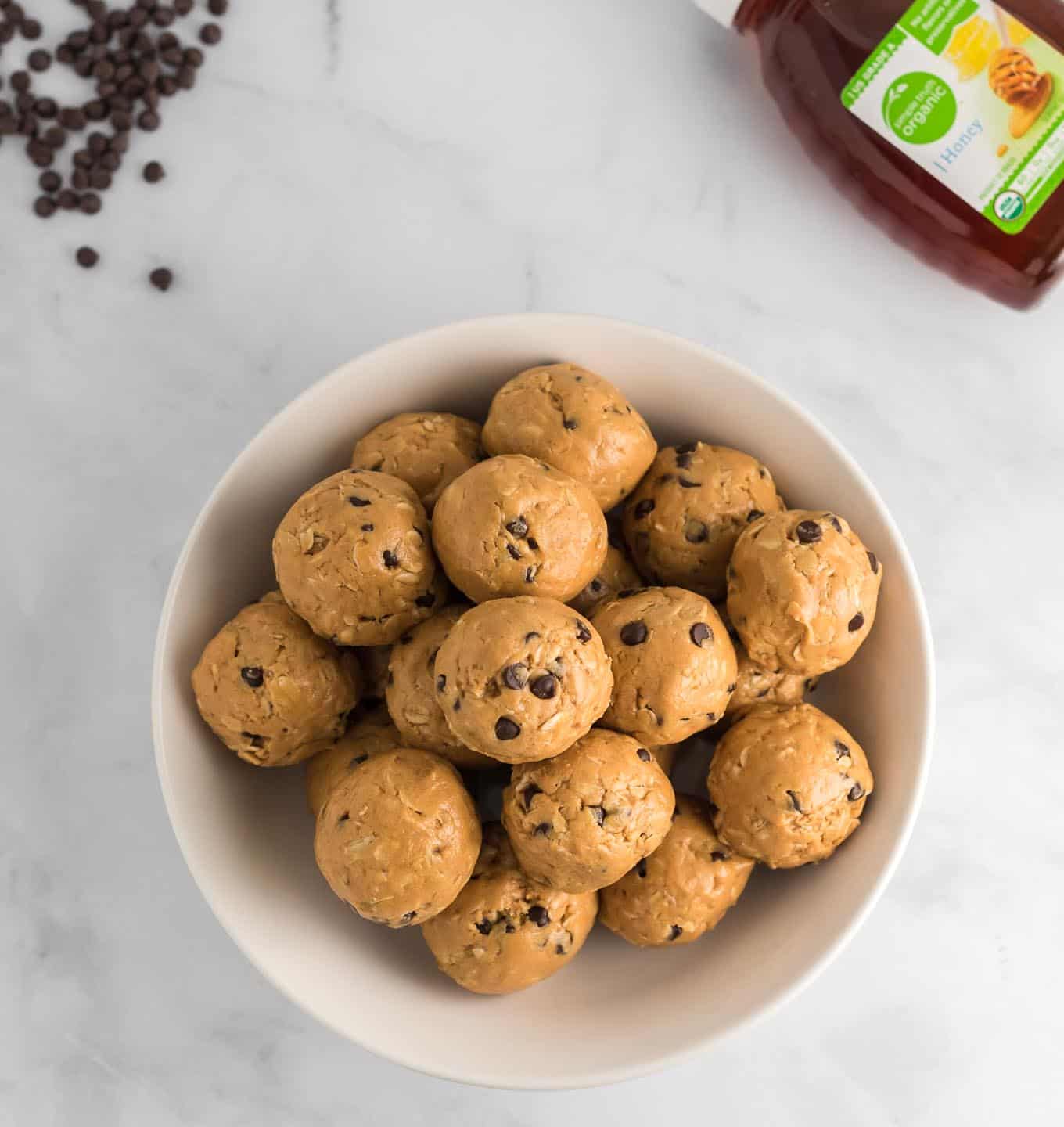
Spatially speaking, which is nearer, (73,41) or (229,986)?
(229,986)

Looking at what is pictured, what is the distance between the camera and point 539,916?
1.29 meters

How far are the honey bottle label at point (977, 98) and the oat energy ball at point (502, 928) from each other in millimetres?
1149

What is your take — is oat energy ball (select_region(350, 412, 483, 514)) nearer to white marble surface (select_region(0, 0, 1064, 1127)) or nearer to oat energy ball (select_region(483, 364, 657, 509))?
oat energy ball (select_region(483, 364, 657, 509))

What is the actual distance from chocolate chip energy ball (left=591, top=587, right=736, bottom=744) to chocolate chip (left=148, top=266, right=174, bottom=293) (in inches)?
38.2

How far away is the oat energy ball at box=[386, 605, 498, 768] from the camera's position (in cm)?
127

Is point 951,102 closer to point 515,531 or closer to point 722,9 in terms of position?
point 722,9

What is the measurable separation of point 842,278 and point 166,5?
1.23 m

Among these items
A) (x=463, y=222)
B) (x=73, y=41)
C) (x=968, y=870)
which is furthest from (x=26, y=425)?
(x=968, y=870)

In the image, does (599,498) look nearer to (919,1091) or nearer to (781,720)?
(781,720)

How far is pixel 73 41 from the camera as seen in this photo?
5.94 feet

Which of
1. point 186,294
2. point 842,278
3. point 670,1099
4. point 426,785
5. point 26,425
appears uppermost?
point 842,278

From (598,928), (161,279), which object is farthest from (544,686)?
(161,279)

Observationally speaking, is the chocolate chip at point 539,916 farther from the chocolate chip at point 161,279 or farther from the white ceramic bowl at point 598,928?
the chocolate chip at point 161,279

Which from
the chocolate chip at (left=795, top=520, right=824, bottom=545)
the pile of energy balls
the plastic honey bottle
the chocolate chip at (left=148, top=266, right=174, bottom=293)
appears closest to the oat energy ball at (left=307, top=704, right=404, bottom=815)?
the pile of energy balls
